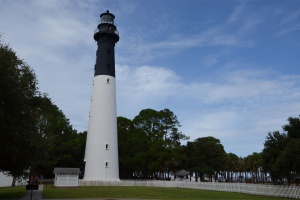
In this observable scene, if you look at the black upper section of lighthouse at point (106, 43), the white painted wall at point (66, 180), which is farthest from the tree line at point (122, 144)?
the black upper section of lighthouse at point (106, 43)

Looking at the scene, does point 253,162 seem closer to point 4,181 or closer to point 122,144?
point 122,144

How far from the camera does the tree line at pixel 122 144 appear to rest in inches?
685

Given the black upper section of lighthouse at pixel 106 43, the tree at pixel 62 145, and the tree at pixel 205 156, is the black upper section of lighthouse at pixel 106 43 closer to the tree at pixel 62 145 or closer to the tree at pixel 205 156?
the tree at pixel 62 145

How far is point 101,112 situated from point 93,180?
8.60 meters

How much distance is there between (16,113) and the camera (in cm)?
1695

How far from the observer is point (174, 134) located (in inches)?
2351

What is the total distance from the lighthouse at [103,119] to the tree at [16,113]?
19.7m

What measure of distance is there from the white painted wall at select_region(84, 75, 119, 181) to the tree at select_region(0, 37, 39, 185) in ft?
64.4

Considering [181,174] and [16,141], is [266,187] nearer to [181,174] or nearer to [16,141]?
[16,141]

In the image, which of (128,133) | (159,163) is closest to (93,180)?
(159,163)

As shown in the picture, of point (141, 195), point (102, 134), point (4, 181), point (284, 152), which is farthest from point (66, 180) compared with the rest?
point (284, 152)

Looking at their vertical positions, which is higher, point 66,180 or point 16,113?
point 16,113

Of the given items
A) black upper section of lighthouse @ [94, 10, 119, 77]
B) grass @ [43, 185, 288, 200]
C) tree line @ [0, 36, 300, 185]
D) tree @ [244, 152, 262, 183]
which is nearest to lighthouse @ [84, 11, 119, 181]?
black upper section of lighthouse @ [94, 10, 119, 77]

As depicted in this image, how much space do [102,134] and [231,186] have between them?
17052 mm
